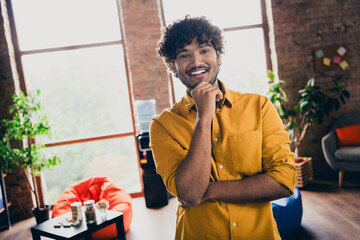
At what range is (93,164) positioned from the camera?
14.6 ft

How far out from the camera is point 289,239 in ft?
8.71

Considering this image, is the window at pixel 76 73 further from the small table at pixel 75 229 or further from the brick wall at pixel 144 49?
the small table at pixel 75 229

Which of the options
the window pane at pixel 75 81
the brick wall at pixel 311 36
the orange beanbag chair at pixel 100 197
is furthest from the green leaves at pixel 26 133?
the brick wall at pixel 311 36

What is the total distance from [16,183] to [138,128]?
203 cm

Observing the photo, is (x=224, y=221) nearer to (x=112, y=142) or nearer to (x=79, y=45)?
(x=112, y=142)

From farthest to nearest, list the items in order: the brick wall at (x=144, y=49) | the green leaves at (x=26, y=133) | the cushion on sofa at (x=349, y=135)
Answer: the brick wall at (x=144, y=49), the cushion on sofa at (x=349, y=135), the green leaves at (x=26, y=133)

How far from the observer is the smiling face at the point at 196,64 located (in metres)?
1.11

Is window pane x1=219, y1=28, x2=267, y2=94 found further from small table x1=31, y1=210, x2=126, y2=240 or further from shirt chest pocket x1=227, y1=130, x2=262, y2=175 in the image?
shirt chest pocket x1=227, y1=130, x2=262, y2=175

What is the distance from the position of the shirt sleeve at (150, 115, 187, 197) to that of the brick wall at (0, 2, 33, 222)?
3814 millimetres

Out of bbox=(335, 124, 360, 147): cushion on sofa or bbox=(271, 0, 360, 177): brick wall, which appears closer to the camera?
bbox=(335, 124, 360, 147): cushion on sofa

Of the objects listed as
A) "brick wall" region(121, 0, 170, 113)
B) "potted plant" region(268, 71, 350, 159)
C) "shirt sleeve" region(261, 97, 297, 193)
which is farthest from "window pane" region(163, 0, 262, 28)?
"shirt sleeve" region(261, 97, 297, 193)

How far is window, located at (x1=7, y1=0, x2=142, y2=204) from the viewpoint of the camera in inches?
172

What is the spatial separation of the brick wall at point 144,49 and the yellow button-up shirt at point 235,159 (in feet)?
10.6

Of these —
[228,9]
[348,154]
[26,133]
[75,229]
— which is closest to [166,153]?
[75,229]
